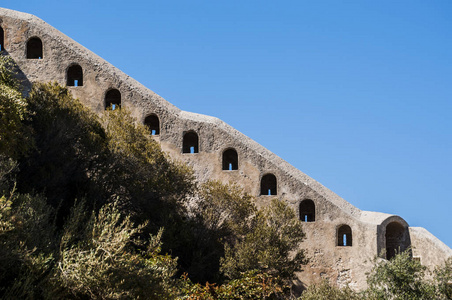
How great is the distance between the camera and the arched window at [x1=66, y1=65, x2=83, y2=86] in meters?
32.7

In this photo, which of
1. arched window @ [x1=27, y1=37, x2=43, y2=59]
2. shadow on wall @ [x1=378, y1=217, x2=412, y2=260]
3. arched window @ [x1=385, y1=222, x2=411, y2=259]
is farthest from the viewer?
arched window @ [x1=27, y1=37, x2=43, y2=59]

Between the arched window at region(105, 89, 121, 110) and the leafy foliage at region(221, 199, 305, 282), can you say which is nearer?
the leafy foliage at region(221, 199, 305, 282)

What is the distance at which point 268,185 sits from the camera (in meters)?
30.7

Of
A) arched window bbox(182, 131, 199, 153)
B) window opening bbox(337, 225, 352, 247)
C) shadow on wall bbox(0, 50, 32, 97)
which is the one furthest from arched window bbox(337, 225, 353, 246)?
shadow on wall bbox(0, 50, 32, 97)

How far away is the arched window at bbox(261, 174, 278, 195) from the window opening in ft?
11.1

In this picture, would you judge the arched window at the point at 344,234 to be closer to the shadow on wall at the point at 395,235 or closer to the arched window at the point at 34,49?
the shadow on wall at the point at 395,235

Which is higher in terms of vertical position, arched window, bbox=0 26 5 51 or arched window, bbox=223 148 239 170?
arched window, bbox=0 26 5 51

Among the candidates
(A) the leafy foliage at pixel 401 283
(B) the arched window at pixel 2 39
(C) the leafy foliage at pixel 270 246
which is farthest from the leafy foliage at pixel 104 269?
(B) the arched window at pixel 2 39

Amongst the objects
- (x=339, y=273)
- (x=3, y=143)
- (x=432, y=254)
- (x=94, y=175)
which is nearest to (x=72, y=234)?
(x=3, y=143)

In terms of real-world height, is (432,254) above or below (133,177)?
below

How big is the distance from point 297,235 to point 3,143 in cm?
1172

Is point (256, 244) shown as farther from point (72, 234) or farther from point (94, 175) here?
point (72, 234)

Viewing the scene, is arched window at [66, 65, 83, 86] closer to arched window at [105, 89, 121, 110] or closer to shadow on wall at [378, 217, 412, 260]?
arched window at [105, 89, 121, 110]

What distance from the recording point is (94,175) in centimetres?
2570
